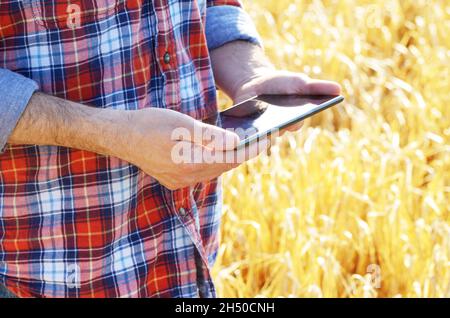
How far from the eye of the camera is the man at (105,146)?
3.79 ft

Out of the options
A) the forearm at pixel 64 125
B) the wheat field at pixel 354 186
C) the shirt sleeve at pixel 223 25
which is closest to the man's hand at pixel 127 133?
the forearm at pixel 64 125

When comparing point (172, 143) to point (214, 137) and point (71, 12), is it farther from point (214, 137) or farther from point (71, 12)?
point (71, 12)

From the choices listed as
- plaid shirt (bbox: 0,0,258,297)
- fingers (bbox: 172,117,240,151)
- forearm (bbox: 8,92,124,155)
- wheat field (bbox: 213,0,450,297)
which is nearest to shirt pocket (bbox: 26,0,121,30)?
plaid shirt (bbox: 0,0,258,297)

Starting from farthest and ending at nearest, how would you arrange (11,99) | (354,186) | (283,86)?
(354,186), (283,86), (11,99)

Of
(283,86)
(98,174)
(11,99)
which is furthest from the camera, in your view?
(283,86)

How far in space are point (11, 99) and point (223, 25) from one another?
483mm

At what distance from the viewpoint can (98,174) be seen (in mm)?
1239

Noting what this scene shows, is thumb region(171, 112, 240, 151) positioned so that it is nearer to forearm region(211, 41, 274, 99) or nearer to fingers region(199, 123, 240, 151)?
fingers region(199, 123, 240, 151)

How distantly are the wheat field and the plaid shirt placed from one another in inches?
27.7

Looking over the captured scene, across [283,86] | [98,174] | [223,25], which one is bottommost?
[98,174]

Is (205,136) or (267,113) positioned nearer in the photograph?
(205,136)

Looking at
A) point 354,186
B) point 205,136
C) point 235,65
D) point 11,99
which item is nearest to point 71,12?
point 11,99

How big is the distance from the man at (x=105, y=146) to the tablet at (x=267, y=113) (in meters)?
0.03

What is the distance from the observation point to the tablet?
1.25 meters
